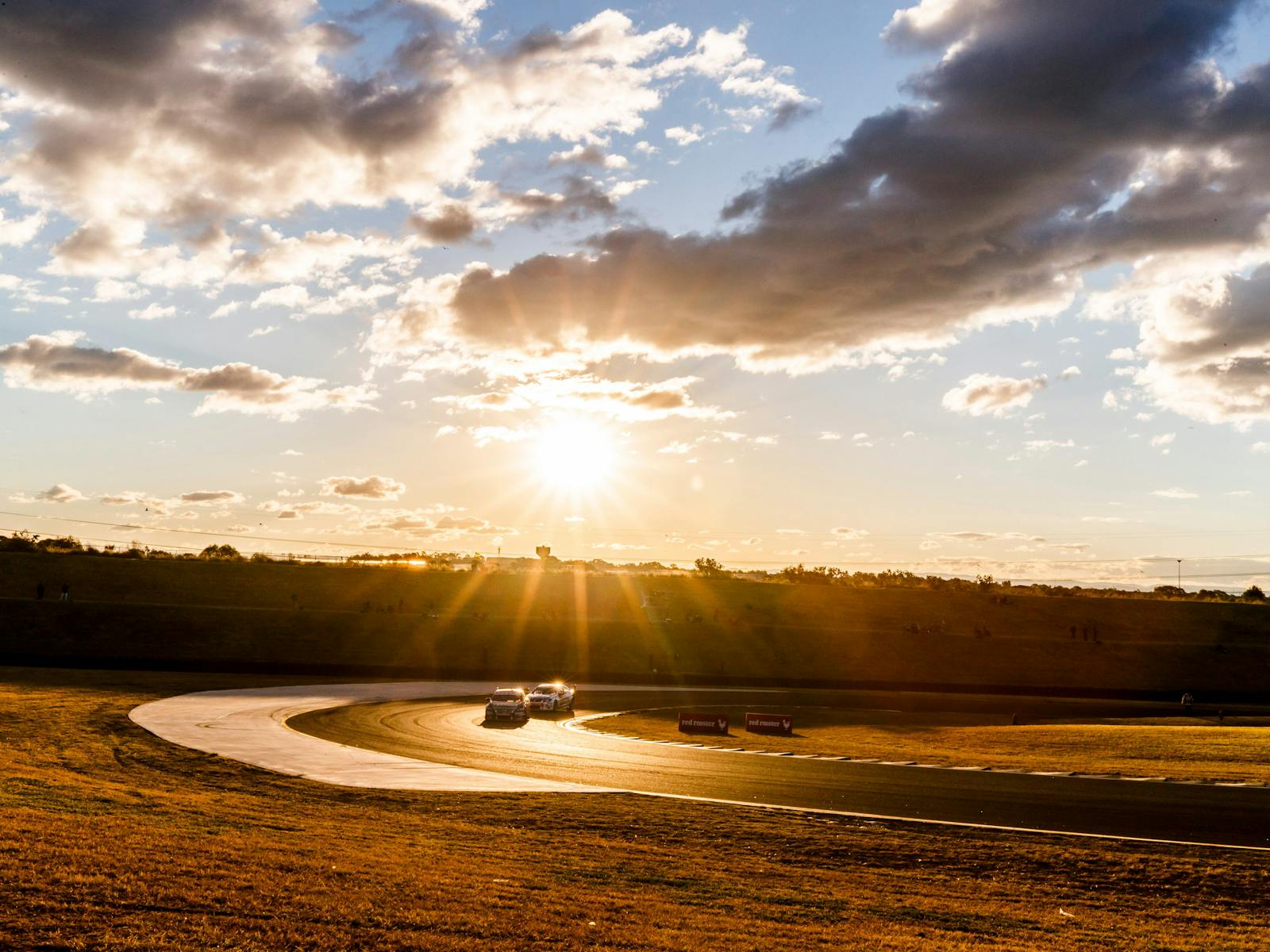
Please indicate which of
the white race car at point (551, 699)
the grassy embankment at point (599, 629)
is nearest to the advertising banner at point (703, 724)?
the white race car at point (551, 699)

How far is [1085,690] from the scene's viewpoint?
65.7m

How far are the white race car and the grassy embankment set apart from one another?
17044 millimetres

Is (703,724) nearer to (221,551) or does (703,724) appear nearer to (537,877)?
(537,877)

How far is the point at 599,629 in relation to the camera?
80750 mm

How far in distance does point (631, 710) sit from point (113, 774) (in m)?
28.8

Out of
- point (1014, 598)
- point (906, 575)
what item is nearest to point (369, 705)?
point (1014, 598)

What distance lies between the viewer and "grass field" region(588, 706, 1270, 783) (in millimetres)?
29125

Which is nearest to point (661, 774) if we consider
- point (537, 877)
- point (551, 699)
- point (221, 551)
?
point (537, 877)

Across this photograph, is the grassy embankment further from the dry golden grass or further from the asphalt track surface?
the dry golden grass

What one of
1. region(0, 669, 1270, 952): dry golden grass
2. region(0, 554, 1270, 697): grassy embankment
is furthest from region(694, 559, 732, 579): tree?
region(0, 669, 1270, 952): dry golden grass

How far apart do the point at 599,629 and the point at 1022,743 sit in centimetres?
4814

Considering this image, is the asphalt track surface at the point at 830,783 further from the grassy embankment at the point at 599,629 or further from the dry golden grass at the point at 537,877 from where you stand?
the grassy embankment at the point at 599,629

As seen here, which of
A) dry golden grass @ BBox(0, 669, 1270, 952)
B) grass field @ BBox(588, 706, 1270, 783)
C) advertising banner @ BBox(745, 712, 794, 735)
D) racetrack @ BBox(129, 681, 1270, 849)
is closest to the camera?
dry golden grass @ BBox(0, 669, 1270, 952)

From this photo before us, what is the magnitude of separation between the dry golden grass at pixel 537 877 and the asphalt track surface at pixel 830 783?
1.99 metres
